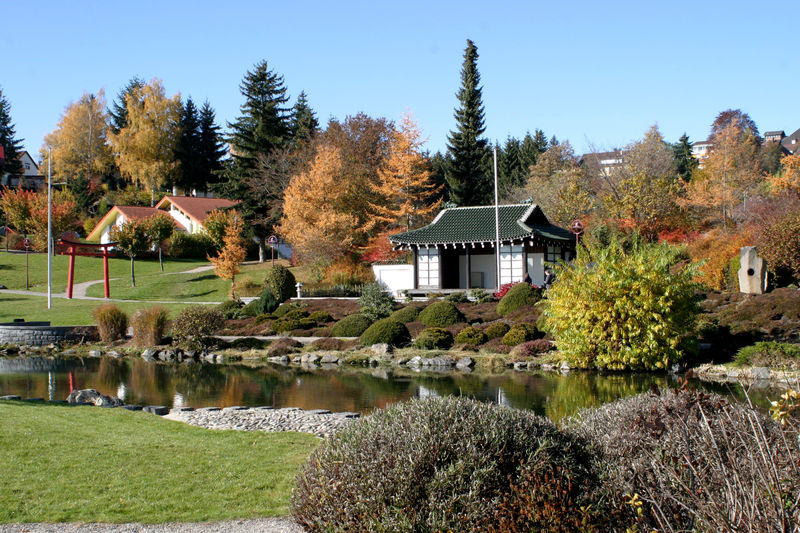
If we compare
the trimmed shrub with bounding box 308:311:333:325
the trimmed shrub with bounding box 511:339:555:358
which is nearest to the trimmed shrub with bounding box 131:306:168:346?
the trimmed shrub with bounding box 308:311:333:325

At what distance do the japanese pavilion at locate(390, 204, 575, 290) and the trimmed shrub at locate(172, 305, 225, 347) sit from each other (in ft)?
38.4

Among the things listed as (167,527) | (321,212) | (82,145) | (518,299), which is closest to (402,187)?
(321,212)

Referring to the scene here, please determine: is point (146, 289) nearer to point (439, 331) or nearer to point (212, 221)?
point (212, 221)

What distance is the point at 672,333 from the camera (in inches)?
709

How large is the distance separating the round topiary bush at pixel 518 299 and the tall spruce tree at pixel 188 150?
1934 inches

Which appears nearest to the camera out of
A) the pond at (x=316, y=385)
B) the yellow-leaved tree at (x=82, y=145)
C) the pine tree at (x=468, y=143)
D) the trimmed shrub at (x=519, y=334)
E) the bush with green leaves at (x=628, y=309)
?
the pond at (x=316, y=385)

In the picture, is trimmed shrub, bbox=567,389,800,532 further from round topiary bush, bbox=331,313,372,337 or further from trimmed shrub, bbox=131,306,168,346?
trimmed shrub, bbox=131,306,168,346

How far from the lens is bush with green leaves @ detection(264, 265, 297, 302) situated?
34.0 m

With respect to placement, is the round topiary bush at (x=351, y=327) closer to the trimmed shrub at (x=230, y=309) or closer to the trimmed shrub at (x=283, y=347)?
the trimmed shrub at (x=283, y=347)

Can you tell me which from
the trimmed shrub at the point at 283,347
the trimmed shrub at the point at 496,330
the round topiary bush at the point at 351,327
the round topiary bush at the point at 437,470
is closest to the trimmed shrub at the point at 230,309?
the round topiary bush at the point at 351,327

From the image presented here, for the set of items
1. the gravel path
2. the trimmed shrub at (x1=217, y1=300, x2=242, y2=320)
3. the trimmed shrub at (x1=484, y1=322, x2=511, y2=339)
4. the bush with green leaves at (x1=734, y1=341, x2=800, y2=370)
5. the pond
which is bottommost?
the pond

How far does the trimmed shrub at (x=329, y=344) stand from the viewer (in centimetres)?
Answer: 2448

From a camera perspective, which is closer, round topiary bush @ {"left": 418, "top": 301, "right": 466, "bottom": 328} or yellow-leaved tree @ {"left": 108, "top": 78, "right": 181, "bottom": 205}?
round topiary bush @ {"left": 418, "top": 301, "right": 466, "bottom": 328}

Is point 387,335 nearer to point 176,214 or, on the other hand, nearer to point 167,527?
point 167,527
